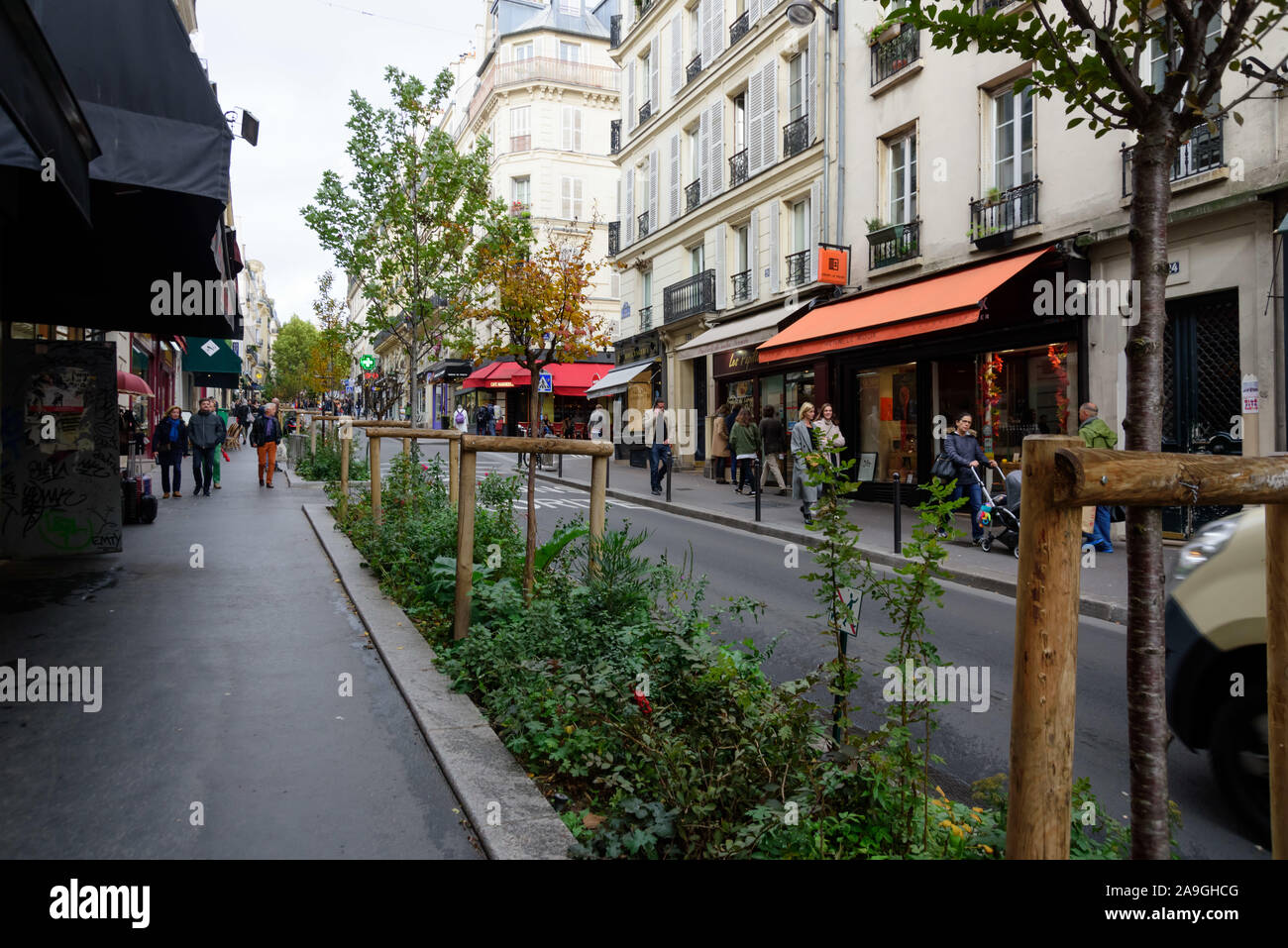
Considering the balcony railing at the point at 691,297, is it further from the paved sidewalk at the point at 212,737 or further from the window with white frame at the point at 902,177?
the paved sidewalk at the point at 212,737

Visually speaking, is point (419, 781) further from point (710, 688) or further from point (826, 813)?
point (826, 813)

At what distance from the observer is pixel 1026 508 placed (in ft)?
6.56

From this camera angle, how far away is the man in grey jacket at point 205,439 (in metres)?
16.0

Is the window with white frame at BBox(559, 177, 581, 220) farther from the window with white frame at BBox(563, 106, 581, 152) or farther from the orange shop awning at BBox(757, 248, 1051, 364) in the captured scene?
the orange shop awning at BBox(757, 248, 1051, 364)

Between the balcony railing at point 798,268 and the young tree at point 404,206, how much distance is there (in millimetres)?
6896

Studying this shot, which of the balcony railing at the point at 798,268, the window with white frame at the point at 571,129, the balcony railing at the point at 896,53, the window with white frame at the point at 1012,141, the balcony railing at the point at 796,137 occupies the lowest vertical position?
the balcony railing at the point at 798,268

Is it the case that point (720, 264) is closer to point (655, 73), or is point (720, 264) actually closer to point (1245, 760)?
point (655, 73)

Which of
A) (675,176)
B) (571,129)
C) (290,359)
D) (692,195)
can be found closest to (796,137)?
(692,195)

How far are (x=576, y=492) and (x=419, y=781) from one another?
16.2 meters

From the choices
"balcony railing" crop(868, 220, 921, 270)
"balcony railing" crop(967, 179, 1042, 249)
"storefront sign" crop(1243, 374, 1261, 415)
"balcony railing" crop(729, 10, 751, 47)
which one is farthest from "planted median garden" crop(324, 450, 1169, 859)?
"balcony railing" crop(729, 10, 751, 47)

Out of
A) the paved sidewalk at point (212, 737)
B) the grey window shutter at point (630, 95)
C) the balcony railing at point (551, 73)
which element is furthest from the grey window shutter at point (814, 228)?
the balcony railing at point (551, 73)

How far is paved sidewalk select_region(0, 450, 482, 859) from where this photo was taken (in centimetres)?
313

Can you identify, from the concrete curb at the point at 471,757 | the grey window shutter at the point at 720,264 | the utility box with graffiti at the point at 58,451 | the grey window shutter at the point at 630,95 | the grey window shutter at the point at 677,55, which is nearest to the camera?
the concrete curb at the point at 471,757
